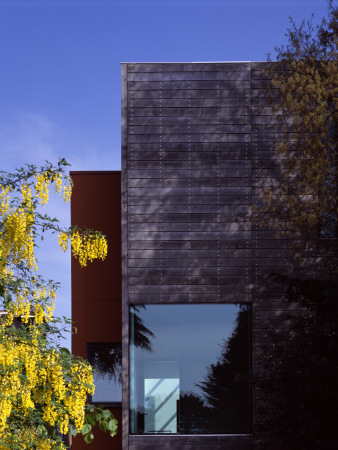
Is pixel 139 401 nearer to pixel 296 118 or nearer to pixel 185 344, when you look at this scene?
pixel 185 344

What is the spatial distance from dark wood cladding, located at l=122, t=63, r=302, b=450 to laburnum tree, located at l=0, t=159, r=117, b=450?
340 centimetres

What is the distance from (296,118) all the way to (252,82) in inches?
37.4

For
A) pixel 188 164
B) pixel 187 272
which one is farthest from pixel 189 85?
pixel 187 272

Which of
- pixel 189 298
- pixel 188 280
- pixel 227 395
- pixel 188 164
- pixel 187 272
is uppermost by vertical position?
pixel 188 164

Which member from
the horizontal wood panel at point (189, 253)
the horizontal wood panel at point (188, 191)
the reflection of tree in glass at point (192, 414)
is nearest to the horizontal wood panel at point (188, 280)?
the horizontal wood panel at point (189, 253)

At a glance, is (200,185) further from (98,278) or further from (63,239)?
(63,239)

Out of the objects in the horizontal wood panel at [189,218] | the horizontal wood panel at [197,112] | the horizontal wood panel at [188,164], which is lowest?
the horizontal wood panel at [189,218]

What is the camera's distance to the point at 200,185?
984 centimetres

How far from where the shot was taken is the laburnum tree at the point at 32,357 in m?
5.59

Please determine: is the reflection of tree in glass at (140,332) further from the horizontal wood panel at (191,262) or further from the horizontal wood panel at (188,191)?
the horizontal wood panel at (188,191)

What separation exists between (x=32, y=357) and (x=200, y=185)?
4.87m

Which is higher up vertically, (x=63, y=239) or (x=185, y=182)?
(x=185, y=182)

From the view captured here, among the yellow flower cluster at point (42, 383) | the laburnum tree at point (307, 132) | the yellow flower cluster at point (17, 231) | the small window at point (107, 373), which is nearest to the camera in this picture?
the yellow flower cluster at point (42, 383)

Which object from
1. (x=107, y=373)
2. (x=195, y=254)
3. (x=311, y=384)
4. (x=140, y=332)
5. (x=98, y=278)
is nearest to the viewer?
(x=311, y=384)
